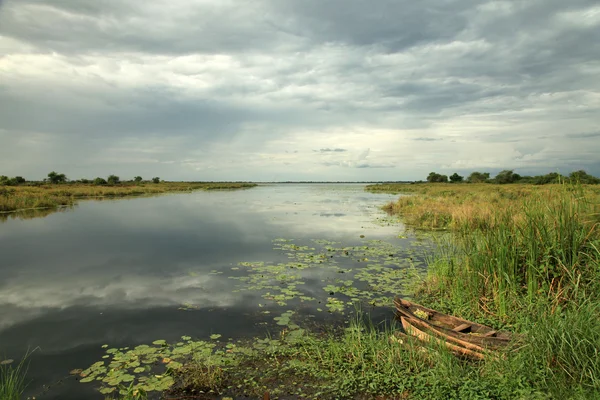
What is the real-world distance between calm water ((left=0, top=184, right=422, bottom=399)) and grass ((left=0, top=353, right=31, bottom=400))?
0.19 meters

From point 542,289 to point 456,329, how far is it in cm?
211

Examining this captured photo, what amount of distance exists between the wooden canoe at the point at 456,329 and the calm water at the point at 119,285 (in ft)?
10.9

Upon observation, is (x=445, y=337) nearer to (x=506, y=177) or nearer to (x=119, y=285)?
(x=119, y=285)

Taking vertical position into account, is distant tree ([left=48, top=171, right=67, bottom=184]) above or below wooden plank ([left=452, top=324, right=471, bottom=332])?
above

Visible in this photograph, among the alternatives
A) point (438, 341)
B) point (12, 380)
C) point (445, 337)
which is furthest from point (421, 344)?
point (12, 380)

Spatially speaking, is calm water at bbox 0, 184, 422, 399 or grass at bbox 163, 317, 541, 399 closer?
grass at bbox 163, 317, 541, 399

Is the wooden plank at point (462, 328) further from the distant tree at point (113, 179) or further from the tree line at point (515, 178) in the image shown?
the distant tree at point (113, 179)

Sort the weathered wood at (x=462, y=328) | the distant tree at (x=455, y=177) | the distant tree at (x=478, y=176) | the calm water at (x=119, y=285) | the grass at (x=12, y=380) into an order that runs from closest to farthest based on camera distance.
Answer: the grass at (x=12, y=380), the weathered wood at (x=462, y=328), the calm water at (x=119, y=285), the distant tree at (x=478, y=176), the distant tree at (x=455, y=177)

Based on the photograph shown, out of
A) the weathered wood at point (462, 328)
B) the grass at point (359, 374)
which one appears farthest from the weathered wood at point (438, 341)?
the weathered wood at point (462, 328)

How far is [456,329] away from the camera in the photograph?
6.36 metres

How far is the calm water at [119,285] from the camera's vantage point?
7480mm

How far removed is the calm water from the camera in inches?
295

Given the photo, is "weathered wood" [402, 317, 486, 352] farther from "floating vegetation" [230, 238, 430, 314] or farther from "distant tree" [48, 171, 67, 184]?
"distant tree" [48, 171, 67, 184]

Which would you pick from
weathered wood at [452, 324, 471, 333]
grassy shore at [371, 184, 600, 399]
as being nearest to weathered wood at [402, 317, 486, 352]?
weathered wood at [452, 324, 471, 333]
